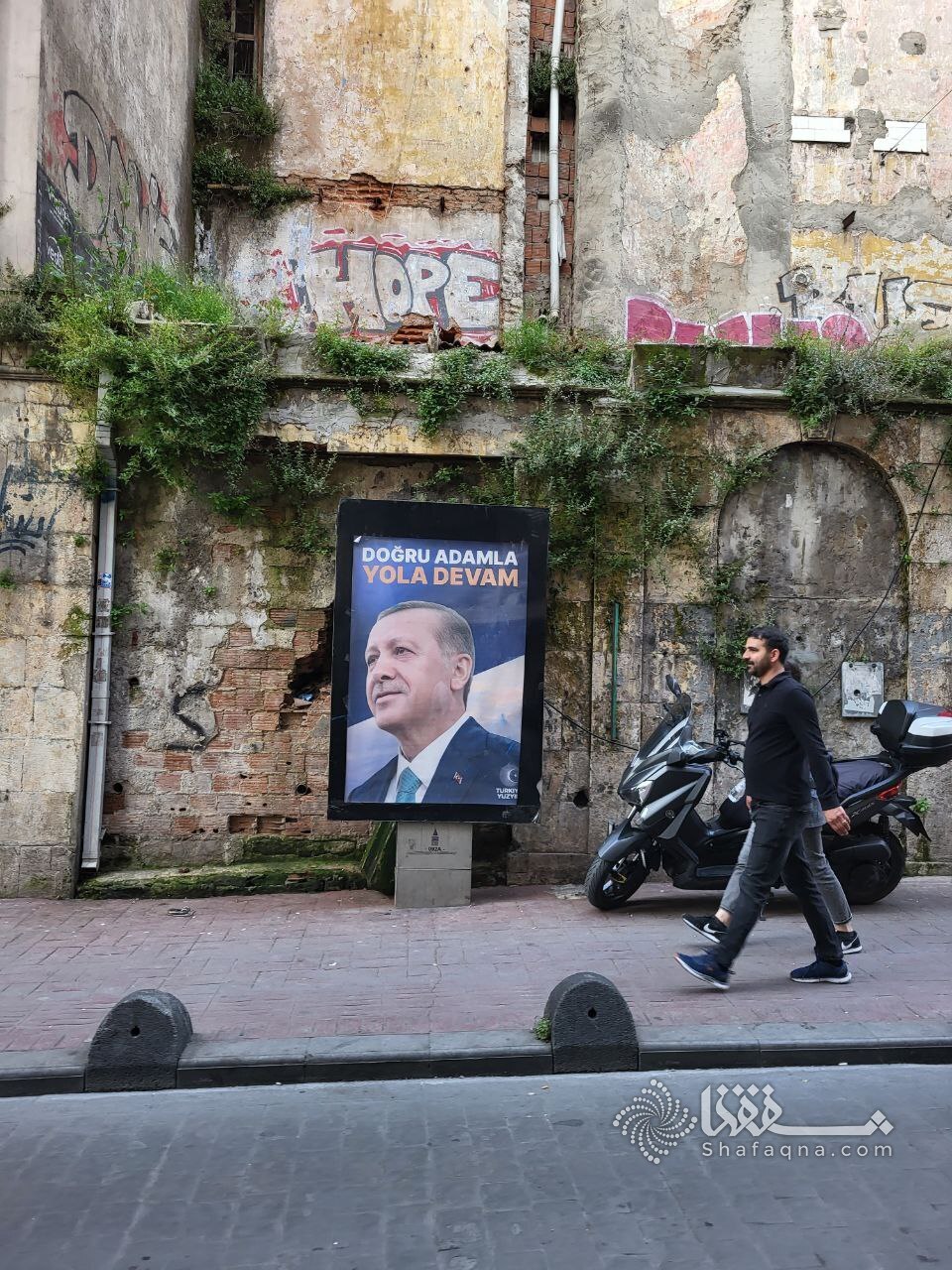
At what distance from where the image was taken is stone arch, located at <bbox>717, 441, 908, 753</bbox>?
8.45 metres

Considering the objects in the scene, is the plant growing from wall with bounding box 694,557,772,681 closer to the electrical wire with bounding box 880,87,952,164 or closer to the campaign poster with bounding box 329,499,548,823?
the campaign poster with bounding box 329,499,548,823

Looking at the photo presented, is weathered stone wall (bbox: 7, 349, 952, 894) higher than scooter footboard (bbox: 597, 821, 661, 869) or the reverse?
higher

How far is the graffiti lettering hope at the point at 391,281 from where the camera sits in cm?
1334

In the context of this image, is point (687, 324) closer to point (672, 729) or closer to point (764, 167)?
point (764, 167)

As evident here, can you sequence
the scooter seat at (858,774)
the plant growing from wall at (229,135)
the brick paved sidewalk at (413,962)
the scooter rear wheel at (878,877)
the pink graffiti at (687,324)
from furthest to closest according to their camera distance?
the pink graffiti at (687,324)
the plant growing from wall at (229,135)
the scooter rear wheel at (878,877)
the scooter seat at (858,774)
the brick paved sidewalk at (413,962)

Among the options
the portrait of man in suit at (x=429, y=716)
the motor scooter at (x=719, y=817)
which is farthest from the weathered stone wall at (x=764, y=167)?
the motor scooter at (x=719, y=817)

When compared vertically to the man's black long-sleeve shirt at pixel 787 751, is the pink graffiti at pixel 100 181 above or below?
above

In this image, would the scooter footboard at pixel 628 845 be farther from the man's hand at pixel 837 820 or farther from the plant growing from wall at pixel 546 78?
the plant growing from wall at pixel 546 78

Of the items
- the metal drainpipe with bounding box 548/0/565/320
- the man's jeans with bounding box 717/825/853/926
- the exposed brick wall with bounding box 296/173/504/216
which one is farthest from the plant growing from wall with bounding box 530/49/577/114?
the man's jeans with bounding box 717/825/853/926

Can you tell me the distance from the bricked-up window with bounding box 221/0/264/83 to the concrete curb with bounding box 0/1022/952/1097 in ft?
41.6

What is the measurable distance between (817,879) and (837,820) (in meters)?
→ 0.42

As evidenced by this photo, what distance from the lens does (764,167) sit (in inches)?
552

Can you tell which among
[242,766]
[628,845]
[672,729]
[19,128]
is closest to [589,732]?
[672,729]

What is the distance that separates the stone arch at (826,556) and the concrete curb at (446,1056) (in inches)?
162
